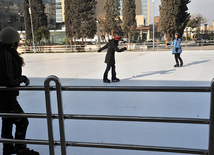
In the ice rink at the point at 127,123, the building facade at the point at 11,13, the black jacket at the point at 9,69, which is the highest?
the building facade at the point at 11,13

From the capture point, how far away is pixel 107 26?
29.1 metres

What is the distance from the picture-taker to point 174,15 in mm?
24594

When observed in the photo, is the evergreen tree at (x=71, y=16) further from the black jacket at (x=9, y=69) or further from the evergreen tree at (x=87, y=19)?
the black jacket at (x=9, y=69)

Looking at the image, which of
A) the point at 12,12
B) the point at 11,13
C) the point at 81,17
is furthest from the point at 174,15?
the point at 12,12

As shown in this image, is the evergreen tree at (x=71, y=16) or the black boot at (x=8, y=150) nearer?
the black boot at (x=8, y=150)

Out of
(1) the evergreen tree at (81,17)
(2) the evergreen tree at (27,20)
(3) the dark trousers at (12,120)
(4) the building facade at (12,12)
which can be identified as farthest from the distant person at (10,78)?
(4) the building facade at (12,12)

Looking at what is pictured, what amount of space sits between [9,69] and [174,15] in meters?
25.4

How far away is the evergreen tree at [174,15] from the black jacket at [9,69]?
25083 mm

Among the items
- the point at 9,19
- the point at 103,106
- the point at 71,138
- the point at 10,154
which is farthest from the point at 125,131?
the point at 9,19

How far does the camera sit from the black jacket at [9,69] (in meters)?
2.07

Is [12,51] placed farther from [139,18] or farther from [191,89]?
[139,18]

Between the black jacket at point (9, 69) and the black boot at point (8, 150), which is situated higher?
the black jacket at point (9, 69)

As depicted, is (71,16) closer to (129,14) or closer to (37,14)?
(37,14)

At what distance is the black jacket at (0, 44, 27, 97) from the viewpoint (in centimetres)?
207
